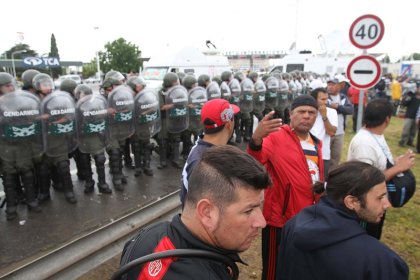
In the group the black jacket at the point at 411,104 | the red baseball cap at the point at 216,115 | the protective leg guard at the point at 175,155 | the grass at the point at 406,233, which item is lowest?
the grass at the point at 406,233

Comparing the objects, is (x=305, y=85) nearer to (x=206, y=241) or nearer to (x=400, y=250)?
(x=400, y=250)

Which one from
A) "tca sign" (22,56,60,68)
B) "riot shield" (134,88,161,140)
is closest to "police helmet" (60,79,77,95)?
"riot shield" (134,88,161,140)

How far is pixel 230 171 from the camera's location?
1.11 metres

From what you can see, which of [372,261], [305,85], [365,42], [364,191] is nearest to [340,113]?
[365,42]

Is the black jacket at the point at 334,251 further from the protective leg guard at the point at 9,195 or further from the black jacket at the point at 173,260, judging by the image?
the protective leg guard at the point at 9,195

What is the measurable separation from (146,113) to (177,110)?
79cm

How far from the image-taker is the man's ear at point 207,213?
42.9 inches

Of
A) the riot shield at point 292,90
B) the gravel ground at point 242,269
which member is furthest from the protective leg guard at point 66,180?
the riot shield at point 292,90

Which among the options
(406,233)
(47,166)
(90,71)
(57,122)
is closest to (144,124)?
(57,122)

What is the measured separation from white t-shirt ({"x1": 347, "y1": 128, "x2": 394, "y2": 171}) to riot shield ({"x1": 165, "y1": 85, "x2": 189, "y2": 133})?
12.9 feet

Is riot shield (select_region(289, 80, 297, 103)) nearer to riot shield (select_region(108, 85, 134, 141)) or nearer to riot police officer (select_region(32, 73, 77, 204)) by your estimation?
riot shield (select_region(108, 85, 134, 141))

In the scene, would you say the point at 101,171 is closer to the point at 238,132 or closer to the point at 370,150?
the point at 370,150

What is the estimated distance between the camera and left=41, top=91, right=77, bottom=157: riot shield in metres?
4.34

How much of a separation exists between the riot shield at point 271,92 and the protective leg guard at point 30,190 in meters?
7.23
